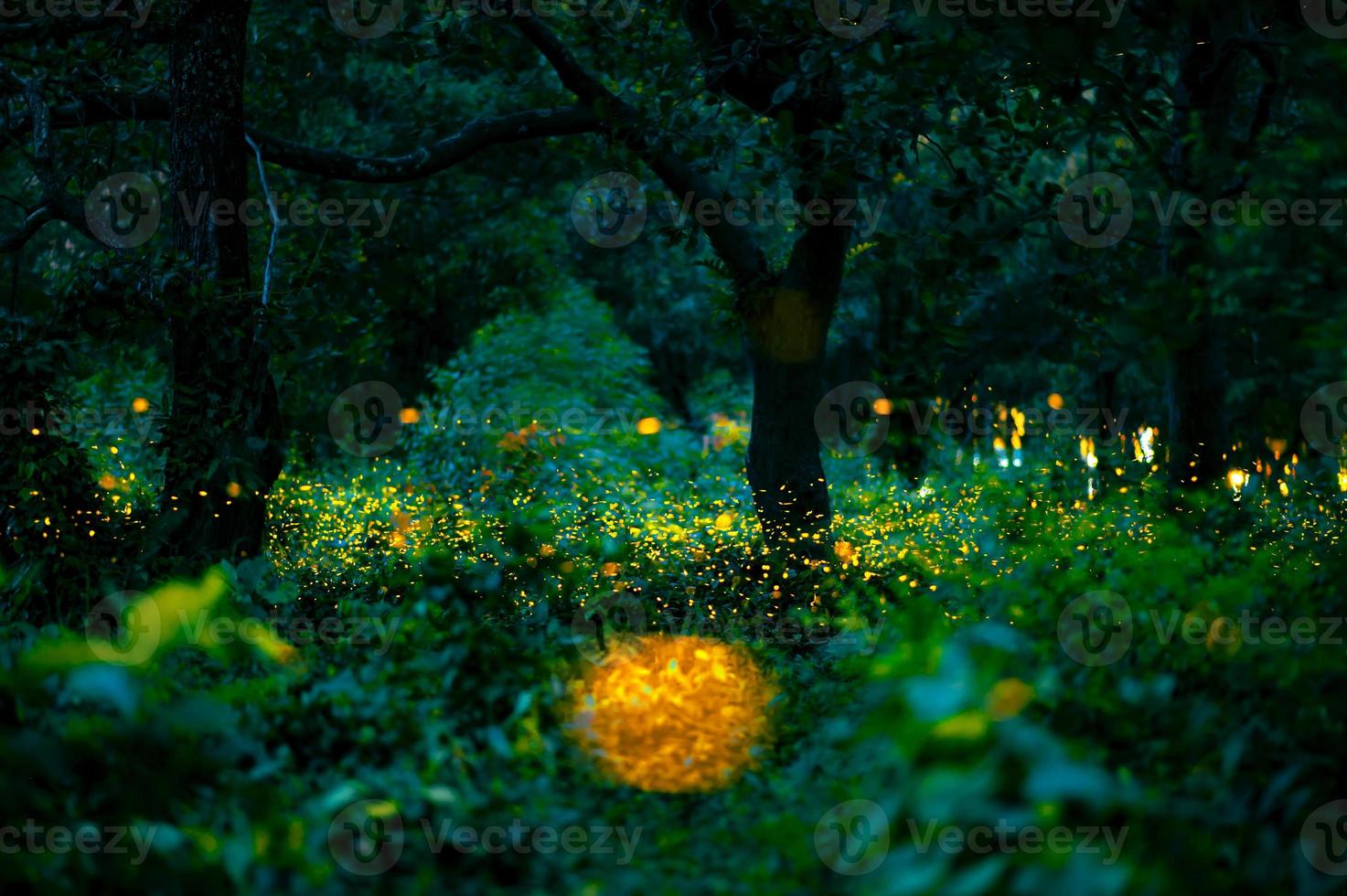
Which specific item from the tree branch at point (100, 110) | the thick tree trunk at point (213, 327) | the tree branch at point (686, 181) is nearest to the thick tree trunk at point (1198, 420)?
the tree branch at point (686, 181)

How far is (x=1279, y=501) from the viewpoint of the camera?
10.2m

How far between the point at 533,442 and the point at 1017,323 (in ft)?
27.8

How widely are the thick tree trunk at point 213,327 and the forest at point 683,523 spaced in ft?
0.09

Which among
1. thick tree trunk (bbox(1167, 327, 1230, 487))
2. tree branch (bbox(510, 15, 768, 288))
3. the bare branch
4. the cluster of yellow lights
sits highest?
tree branch (bbox(510, 15, 768, 288))

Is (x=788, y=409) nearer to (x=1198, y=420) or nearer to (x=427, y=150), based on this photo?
(x=1198, y=420)

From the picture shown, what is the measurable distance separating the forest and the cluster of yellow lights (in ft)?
0.10

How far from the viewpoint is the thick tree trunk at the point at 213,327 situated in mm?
7523

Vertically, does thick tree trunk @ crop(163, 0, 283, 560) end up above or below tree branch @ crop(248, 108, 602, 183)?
below

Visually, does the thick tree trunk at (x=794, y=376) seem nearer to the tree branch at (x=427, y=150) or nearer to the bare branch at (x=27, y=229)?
the tree branch at (x=427, y=150)

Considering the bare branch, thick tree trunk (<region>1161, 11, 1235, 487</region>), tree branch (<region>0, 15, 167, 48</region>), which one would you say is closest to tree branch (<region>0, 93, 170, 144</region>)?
tree branch (<region>0, 15, 167, 48</region>)

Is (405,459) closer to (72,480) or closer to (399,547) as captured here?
(399,547)

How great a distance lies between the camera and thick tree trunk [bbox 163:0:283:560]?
7523 mm

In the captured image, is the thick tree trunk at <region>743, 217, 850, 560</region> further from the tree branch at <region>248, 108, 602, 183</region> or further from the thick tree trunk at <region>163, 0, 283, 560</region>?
the thick tree trunk at <region>163, 0, 283, 560</region>


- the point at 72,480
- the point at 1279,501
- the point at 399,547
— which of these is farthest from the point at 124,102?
the point at 1279,501
